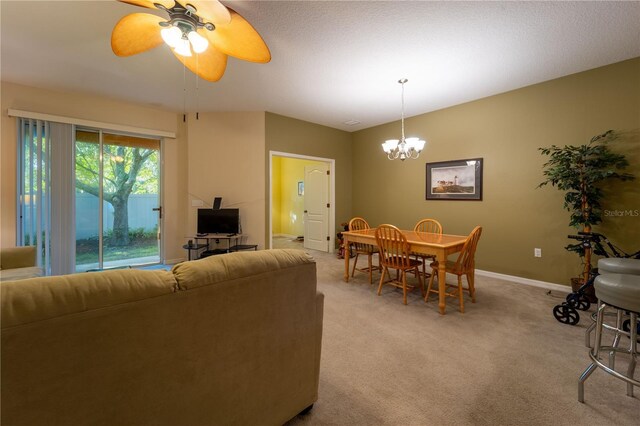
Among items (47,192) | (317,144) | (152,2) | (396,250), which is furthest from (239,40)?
(47,192)

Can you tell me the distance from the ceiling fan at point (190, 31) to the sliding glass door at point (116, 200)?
9.24ft

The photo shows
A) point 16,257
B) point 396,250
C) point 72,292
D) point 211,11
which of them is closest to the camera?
point 72,292

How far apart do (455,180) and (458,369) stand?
3266 millimetres

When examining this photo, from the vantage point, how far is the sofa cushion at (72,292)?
704 mm

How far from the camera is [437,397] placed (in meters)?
1.60

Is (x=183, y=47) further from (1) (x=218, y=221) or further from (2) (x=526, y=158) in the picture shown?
(2) (x=526, y=158)

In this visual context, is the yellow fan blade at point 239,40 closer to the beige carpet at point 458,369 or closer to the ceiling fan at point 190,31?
the ceiling fan at point 190,31

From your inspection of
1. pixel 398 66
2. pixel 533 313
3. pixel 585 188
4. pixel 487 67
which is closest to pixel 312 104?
pixel 398 66

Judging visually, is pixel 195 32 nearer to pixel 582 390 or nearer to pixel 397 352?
pixel 397 352

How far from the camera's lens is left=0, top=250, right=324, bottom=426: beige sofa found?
28.2 inches

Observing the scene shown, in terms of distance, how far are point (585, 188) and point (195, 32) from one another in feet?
13.1

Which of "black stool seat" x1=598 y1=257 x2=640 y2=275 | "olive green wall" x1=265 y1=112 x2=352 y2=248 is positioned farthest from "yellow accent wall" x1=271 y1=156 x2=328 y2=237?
"black stool seat" x1=598 y1=257 x2=640 y2=275

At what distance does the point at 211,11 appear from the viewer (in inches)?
66.3

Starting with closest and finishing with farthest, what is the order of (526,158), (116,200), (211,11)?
(211,11) < (526,158) < (116,200)
